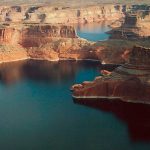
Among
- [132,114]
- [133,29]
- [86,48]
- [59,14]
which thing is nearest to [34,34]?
[86,48]

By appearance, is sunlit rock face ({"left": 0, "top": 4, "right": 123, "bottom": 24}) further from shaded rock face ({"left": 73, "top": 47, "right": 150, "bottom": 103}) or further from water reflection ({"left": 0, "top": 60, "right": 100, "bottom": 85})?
shaded rock face ({"left": 73, "top": 47, "right": 150, "bottom": 103})

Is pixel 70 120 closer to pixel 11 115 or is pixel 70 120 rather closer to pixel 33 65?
pixel 11 115

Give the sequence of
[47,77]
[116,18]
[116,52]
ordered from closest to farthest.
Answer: [47,77] < [116,52] < [116,18]

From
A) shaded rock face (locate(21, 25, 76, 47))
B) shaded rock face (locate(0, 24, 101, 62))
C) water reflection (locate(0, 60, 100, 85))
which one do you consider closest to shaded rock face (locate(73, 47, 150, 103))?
water reflection (locate(0, 60, 100, 85))

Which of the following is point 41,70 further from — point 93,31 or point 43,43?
point 93,31

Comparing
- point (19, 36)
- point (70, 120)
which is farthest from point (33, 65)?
point (70, 120)

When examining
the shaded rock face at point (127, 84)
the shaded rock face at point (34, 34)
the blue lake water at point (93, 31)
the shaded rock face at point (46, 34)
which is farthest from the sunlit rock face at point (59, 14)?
the shaded rock face at point (127, 84)

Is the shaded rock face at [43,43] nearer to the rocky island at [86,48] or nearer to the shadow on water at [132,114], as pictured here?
the rocky island at [86,48]
